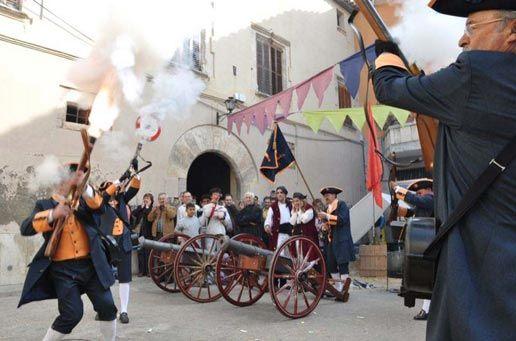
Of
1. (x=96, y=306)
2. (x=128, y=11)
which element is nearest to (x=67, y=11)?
(x=128, y=11)

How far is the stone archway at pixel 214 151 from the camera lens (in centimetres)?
1205

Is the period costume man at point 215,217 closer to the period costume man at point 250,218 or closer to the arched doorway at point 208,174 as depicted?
the period costume man at point 250,218

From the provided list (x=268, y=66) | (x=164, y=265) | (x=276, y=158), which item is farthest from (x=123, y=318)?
(x=268, y=66)

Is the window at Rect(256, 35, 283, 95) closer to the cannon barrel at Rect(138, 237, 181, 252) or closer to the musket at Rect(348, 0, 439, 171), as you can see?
the cannon barrel at Rect(138, 237, 181, 252)

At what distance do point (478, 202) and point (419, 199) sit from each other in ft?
12.6

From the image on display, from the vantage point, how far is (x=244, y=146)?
1403 centimetres

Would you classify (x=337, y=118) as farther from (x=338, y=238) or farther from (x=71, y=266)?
(x=71, y=266)

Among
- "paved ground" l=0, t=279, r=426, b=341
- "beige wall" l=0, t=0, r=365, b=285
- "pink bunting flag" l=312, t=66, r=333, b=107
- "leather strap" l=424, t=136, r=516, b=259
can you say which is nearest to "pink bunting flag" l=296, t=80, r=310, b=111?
"pink bunting flag" l=312, t=66, r=333, b=107

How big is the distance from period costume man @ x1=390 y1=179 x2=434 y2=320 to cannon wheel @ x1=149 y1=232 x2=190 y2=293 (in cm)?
379

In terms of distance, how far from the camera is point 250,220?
10.0 meters

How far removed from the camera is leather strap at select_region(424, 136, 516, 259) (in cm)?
168

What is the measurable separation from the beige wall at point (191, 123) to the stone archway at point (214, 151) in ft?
0.09

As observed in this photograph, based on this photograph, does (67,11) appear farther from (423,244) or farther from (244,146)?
(423,244)

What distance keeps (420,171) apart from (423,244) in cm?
1913
